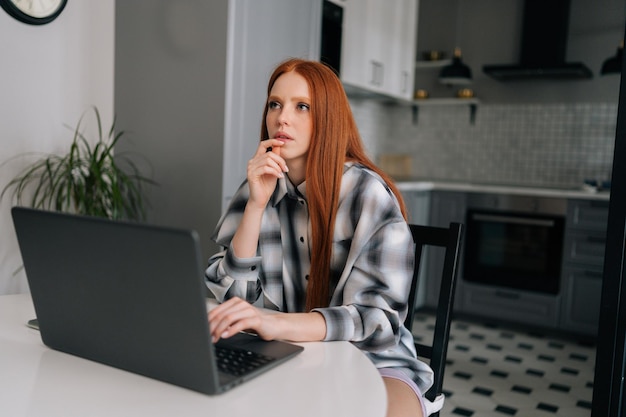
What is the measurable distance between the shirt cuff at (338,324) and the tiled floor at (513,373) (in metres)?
1.62

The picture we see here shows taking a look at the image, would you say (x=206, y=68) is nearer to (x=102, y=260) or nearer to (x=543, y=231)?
(x=102, y=260)

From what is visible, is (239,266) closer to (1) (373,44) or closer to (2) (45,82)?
(2) (45,82)

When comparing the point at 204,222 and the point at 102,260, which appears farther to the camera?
the point at 204,222

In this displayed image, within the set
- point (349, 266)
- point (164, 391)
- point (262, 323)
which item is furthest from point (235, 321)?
point (349, 266)

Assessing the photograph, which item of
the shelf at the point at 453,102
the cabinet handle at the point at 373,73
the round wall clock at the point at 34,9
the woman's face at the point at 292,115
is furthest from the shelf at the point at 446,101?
the woman's face at the point at 292,115

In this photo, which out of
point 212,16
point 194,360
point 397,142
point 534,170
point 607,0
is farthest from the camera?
point 397,142

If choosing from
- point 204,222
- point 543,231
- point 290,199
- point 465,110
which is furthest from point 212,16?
point 465,110

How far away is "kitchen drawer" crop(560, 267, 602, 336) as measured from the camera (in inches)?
144

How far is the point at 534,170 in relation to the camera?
4.53 m

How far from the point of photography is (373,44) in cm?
400

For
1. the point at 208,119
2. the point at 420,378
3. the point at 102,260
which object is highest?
the point at 208,119

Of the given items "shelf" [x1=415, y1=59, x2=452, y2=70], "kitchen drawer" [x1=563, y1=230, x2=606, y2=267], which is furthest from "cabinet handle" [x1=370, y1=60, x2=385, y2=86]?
"kitchen drawer" [x1=563, y1=230, x2=606, y2=267]

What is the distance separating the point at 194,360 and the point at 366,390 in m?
0.24

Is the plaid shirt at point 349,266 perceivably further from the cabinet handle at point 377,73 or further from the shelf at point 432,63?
the shelf at point 432,63
